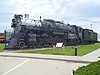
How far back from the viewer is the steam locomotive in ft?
116

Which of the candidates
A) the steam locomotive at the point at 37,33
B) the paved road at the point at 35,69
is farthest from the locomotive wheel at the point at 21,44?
the paved road at the point at 35,69

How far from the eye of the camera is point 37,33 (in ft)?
126

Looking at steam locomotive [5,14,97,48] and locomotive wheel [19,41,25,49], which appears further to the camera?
steam locomotive [5,14,97,48]

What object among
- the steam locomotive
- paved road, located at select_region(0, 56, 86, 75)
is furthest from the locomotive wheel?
paved road, located at select_region(0, 56, 86, 75)

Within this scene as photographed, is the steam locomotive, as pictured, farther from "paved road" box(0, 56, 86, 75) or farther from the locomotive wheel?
"paved road" box(0, 56, 86, 75)

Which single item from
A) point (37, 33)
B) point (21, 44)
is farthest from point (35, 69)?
point (37, 33)

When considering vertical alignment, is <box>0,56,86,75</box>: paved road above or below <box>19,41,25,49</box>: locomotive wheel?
below

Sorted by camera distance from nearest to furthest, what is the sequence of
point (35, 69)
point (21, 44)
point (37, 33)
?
point (35, 69) → point (21, 44) → point (37, 33)

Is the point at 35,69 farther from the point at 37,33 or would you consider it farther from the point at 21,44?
the point at 37,33

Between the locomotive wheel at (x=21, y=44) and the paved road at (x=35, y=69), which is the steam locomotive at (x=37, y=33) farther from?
the paved road at (x=35, y=69)

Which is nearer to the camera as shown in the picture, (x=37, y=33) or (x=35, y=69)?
(x=35, y=69)

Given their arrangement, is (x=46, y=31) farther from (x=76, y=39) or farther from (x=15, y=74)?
(x=15, y=74)

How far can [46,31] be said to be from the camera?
40.1m

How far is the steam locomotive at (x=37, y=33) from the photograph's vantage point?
3547 cm
